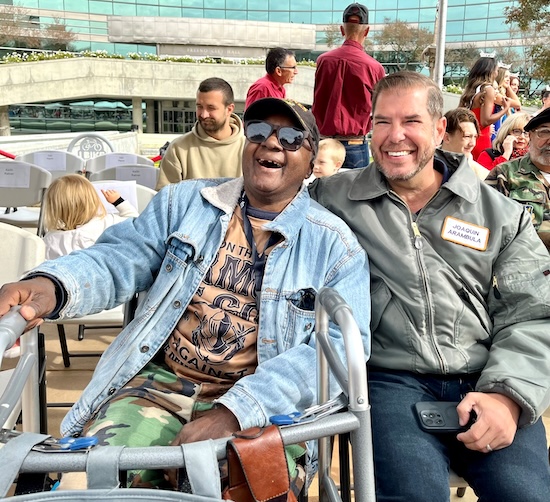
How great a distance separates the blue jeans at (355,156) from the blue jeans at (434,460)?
376 cm

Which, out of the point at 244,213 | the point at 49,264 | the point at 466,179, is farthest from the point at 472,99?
the point at 49,264

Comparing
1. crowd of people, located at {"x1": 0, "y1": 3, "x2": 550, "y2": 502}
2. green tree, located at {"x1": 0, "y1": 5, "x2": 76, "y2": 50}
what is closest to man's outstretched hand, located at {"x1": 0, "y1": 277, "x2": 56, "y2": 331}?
crowd of people, located at {"x1": 0, "y1": 3, "x2": 550, "y2": 502}

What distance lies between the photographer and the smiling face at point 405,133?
2275 millimetres

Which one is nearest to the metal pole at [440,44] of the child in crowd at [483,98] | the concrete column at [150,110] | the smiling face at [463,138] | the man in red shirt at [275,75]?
the child in crowd at [483,98]

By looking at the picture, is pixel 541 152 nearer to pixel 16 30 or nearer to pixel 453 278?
pixel 453 278

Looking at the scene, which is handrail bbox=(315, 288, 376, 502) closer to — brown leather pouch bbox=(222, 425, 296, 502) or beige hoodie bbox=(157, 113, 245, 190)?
brown leather pouch bbox=(222, 425, 296, 502)

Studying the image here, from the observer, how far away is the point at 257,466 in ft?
4.24

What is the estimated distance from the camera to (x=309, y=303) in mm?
2020

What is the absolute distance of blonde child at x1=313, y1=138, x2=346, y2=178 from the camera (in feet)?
13.6

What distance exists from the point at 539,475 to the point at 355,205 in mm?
1087

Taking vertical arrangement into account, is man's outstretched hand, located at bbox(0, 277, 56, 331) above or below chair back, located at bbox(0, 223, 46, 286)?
above

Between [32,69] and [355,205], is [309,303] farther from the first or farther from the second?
[32,69]

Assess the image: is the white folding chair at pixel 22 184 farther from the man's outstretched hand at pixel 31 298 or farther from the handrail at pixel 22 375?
the man's outstretched hand at pixel 31 298

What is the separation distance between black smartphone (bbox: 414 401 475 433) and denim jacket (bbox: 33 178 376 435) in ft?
1.09
